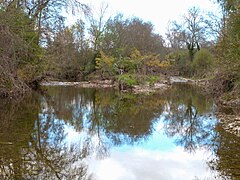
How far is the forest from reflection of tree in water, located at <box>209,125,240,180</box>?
439 cm

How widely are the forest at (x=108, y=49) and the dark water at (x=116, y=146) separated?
8.90 ft

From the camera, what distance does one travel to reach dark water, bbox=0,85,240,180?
502cm

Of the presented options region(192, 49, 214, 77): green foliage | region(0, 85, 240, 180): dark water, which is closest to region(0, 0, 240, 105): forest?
→ region(192, 49, 214, 77): green foliage

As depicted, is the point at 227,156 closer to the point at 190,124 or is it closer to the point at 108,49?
the point at 190,124

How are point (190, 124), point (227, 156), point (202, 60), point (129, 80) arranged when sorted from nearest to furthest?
1. point (227, 156)
2. point (190, 124)
3. point (129, 80)
4. point (202, 60)

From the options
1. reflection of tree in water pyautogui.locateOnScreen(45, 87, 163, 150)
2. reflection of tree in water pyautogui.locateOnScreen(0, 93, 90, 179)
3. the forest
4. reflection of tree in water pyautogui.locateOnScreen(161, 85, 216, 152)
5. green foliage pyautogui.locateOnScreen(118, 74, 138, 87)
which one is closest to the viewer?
reflection of tree in water pyautogui.locateOnScreen(0, 93, 90, 179)

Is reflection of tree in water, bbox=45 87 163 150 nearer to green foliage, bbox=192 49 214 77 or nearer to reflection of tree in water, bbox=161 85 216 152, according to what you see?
reflection of tree in water, bbox=161 85 216 152

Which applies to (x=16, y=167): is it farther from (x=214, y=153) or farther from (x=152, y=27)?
(x=152, y=27)

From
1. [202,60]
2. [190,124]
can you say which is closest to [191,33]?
[202,60]

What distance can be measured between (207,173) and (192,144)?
2010 mm

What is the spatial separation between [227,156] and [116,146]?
2.40 metres

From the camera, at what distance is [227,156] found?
5.73 metres

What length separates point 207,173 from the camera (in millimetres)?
5090

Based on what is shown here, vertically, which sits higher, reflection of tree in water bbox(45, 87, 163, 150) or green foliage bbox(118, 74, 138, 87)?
green foliage bbox(118, 74, 138, 87)
